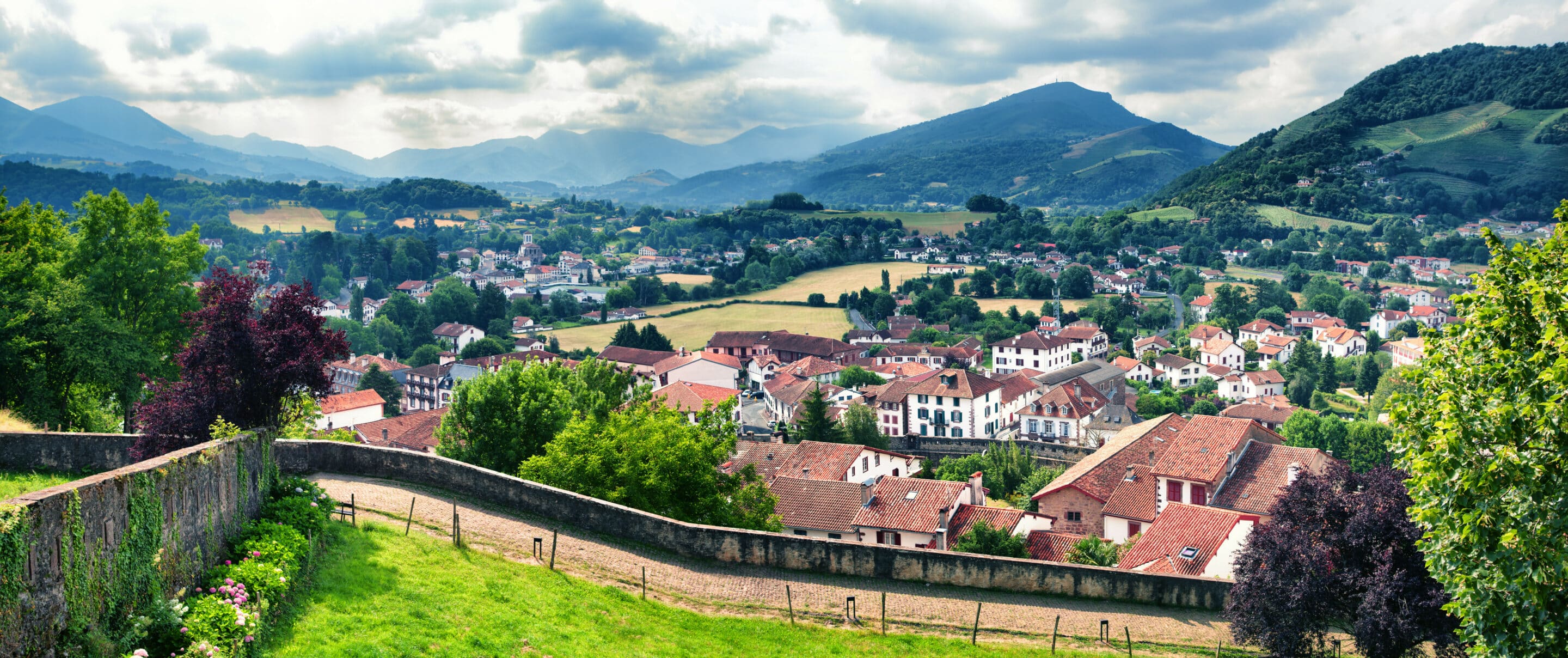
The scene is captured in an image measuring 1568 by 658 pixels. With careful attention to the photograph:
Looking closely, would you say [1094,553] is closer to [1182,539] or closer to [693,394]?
[1182,539]

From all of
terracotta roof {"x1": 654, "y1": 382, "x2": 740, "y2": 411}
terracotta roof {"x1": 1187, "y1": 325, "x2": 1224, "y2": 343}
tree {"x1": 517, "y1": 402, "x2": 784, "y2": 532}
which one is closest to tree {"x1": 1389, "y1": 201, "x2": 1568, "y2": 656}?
tree {"x1": 517, "y1": 402, "x2": 784, "y2": 532}

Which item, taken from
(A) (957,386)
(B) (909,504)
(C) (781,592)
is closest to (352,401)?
(A) (957,386)

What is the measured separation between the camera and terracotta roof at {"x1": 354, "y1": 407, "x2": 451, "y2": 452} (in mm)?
53688

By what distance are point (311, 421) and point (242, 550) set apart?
1299 centimetres

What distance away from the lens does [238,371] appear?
17422mm

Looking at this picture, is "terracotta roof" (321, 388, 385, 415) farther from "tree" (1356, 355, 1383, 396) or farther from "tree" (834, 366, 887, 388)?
"tree" (1356, 355, 1383, 396)

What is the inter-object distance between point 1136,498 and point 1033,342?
6299cm

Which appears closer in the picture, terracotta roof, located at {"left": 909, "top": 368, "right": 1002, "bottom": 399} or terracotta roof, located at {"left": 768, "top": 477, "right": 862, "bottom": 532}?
terracotta roof, located at {"left": 768, "top": 477, "right": 862, "bottom": 532}

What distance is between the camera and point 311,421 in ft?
78.8

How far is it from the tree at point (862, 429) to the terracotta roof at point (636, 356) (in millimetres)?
34772

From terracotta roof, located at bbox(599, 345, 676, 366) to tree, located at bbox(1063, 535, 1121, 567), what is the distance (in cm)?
6477

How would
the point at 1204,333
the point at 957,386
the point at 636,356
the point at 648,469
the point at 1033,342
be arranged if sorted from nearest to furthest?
1. the point at 648,469
2. the point at 957,386
3. the point at 636,356
4. the point at 1033,342
5. the point at 1204,333

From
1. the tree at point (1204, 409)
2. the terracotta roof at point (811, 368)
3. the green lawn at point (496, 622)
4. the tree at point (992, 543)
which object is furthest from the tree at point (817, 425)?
the green lawn at point (496, 622)

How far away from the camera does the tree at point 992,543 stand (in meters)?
28.5
